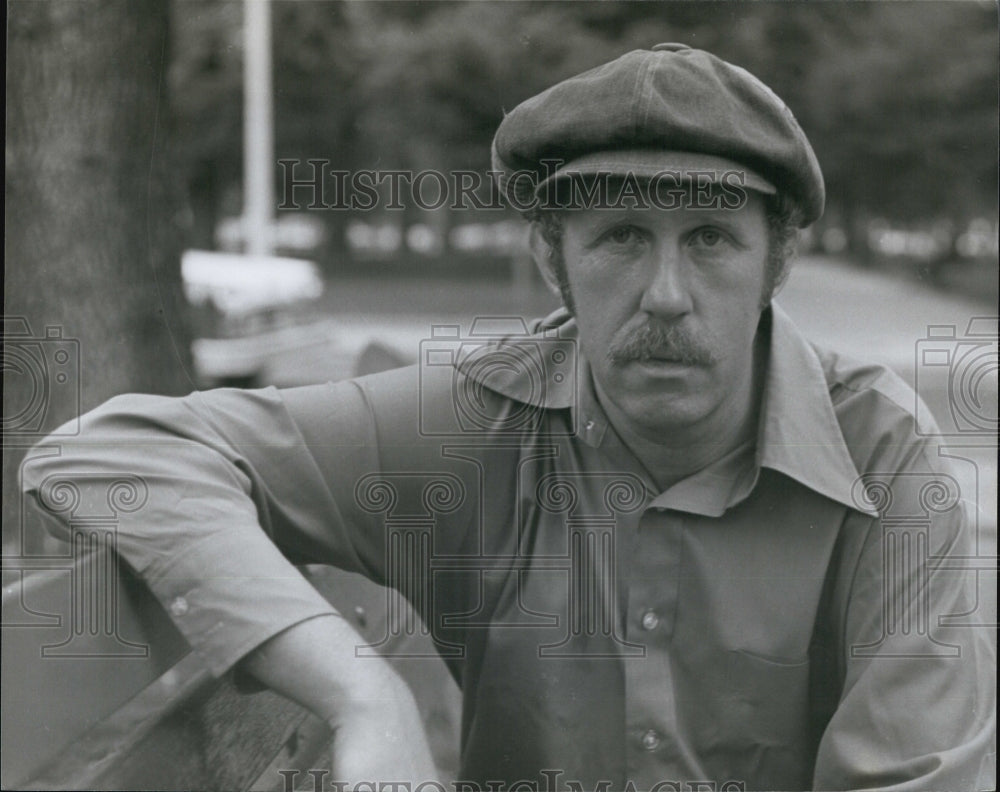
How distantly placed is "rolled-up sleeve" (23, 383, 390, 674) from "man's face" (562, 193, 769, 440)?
0.43 meters

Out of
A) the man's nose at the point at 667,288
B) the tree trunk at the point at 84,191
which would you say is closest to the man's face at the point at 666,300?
the man's nose at the point at 667,288

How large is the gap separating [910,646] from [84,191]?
1583mm

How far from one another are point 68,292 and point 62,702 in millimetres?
686

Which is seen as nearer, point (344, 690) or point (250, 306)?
point (344, 690)

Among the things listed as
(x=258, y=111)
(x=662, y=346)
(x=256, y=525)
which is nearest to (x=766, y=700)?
(x=662, y=346)

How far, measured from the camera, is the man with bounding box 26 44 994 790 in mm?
1996

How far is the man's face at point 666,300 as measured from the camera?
6.39 ft

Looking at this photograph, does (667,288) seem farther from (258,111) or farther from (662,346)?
(258,111)

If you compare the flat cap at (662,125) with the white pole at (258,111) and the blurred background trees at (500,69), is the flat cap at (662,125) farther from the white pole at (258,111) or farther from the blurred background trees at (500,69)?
the white pole at (258,111)

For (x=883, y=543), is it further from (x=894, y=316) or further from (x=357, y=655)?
(x=357, y=655)

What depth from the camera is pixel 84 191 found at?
215cm

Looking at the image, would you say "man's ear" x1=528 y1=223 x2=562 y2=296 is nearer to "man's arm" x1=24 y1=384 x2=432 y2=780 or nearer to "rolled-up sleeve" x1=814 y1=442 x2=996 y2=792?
"man's arm" x1=24 y1=384 x2=432 y2=780

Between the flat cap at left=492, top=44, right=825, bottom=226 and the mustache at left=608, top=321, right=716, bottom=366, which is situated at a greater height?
the flat cap at left=492, top=44, right=825, bottom=226

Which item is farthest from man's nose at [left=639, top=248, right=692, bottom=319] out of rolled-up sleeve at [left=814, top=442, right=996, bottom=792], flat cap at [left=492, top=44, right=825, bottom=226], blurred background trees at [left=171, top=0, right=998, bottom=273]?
rolled-up sleeve at [left=814, top=442, right=996, bottom=792]
